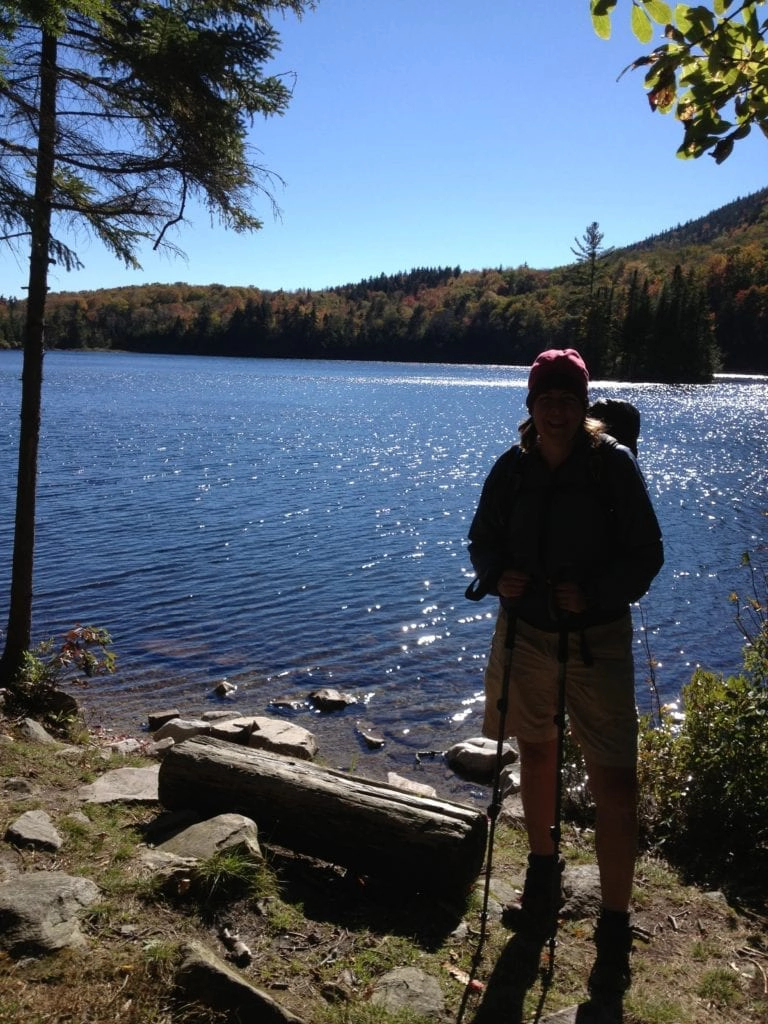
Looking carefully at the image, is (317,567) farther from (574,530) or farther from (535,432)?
(574,530)

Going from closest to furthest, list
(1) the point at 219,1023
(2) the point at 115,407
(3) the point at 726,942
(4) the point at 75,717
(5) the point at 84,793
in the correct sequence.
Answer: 1. (1) the point at 219,1023
2. (3) the point at 726,942
3. (5) the point at 84,793
4. (4) the point at 75,717
5. (2) the point at 115,407

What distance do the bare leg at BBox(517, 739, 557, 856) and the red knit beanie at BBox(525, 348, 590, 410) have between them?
156 cm

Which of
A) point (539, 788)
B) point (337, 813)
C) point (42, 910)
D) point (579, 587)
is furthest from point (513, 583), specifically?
point (42, 910)

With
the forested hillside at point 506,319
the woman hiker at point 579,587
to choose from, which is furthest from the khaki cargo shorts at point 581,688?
the forested hillside at point 506,319

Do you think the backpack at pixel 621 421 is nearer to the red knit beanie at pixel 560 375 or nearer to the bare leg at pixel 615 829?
the red knit beanie at pixel 560 375

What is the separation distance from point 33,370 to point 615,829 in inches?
244

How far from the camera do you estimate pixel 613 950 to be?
10.6 feet

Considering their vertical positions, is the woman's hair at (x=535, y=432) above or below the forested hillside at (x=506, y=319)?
below

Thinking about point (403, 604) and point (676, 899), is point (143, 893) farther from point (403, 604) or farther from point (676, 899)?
point (403, 604)

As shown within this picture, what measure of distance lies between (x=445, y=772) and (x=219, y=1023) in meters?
5.84

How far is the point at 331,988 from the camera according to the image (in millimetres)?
2955

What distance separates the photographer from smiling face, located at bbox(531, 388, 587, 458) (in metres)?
3.24

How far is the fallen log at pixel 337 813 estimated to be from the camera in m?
3.67

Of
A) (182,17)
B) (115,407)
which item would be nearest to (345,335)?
(115,407)
